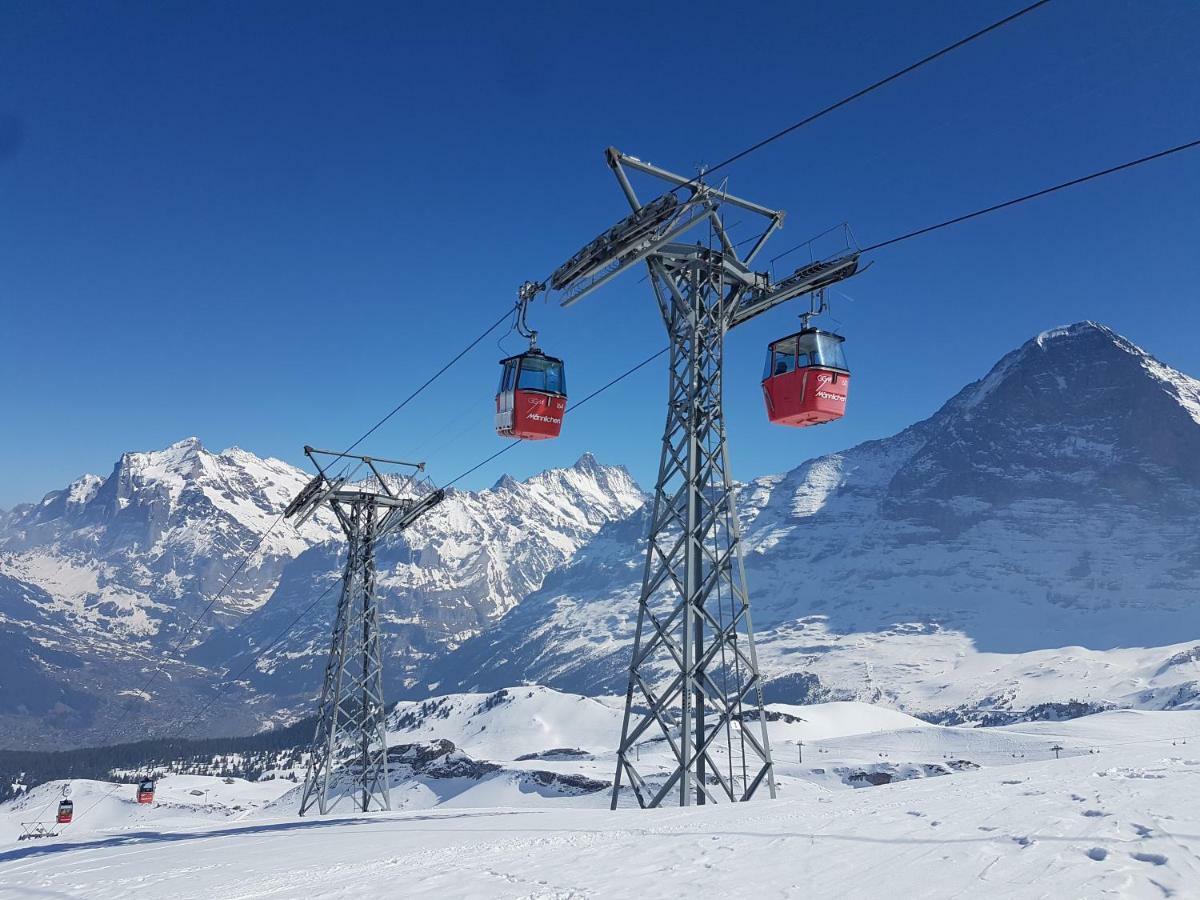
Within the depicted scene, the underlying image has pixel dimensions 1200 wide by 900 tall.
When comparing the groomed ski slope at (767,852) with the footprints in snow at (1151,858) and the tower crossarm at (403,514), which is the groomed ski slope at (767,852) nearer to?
the footprints in snow at (1151,858)

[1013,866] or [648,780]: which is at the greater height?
[1013,866]

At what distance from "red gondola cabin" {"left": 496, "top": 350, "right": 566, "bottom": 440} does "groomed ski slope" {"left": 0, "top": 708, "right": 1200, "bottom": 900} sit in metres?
9.98

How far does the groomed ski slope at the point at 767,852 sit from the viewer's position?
30.8 feet

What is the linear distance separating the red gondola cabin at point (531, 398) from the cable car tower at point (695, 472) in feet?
6.78

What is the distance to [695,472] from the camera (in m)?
20.6

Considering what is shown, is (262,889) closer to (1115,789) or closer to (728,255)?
(1115,789)

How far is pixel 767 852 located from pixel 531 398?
15.0 meters

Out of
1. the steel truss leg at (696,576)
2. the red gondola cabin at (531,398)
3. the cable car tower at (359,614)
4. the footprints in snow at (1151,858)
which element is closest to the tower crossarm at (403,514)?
the cable car tower at (359,614)

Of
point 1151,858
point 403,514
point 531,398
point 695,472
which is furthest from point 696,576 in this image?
point 403,514

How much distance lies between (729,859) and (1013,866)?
336 cm

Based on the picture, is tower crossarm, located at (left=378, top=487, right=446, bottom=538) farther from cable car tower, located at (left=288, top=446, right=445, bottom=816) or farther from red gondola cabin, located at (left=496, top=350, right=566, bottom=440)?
red gondola cabin, located at (left=496, top=350, right=566, bottom=440)

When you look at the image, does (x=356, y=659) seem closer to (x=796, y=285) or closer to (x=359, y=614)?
(x=359, y=614)

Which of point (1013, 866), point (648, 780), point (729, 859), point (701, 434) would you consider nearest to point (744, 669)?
point (701, 434)

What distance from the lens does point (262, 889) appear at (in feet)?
40.1
